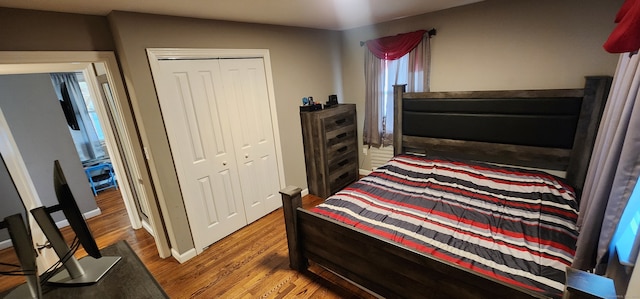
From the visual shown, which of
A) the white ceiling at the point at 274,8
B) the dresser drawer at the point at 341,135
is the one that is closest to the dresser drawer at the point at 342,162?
the dresser drawer at the point at 341,135

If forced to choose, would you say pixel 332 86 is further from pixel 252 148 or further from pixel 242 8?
pixel 242 8

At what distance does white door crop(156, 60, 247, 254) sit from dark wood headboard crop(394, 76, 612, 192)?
2.13m

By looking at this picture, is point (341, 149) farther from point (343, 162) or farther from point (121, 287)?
point (121, 287)

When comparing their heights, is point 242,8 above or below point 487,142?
above

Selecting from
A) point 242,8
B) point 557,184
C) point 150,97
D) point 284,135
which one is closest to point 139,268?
point 150,97

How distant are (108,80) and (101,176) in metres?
3.16

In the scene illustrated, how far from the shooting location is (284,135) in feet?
10.7

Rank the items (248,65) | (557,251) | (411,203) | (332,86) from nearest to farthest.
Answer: (557,251), (411,203), (248,65), (332,86)

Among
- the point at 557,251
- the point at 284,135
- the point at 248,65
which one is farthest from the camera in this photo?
the point at 284,135

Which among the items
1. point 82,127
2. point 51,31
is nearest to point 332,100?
point 51,31

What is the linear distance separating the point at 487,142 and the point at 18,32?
13.0 ft

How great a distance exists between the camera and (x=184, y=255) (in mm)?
2469

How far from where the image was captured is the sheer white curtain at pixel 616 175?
3.57 feet

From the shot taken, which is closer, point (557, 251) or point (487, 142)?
point (557, 251)
